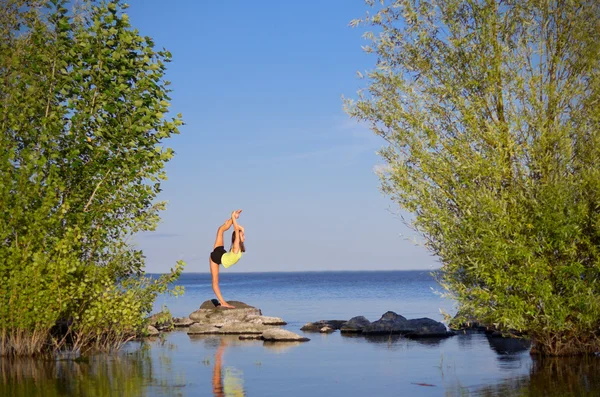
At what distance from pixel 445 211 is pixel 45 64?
474 inches

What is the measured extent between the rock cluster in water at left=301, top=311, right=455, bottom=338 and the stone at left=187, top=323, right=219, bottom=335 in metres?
3.85

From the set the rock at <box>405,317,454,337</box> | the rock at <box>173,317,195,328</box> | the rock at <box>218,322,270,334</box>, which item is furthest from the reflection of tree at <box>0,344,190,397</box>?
the rock at <box>173,317,195,328</box>

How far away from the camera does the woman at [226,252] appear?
32.0 meters

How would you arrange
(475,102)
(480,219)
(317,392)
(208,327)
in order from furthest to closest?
(208,327) → (475,102) → (480,219) → (317,392)

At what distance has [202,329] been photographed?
30109mm

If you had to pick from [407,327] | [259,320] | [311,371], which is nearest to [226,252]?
[259,320]

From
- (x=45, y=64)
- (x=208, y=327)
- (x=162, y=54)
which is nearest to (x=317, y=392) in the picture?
(x=162, y=54)

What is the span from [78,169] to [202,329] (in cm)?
1098

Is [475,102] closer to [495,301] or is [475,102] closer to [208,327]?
[495,301]

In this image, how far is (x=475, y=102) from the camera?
69.6ft

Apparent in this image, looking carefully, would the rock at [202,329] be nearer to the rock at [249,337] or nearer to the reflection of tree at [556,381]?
the rock at [249,337]

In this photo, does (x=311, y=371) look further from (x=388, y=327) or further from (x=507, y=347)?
(x=388, y=327)

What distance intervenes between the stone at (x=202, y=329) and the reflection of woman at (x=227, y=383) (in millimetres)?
9135

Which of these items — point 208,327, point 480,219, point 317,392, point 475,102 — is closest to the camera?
point 317,392
